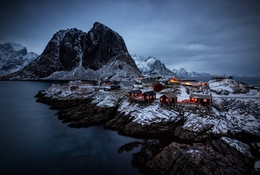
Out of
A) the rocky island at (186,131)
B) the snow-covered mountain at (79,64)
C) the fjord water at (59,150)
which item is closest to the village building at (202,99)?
the rocky island at (186,131)

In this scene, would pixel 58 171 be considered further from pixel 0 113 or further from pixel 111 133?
pixel 0 113

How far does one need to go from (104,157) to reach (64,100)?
128 feet

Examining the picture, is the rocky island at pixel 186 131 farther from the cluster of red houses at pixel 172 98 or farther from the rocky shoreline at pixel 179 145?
the cluster of red houses at pixel 172 98

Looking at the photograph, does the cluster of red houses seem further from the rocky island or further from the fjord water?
the fjord water

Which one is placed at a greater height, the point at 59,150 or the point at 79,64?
the point at 79,64

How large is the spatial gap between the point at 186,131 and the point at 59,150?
26537mm

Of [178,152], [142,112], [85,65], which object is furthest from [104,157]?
[85,65]

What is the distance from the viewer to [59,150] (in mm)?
23391

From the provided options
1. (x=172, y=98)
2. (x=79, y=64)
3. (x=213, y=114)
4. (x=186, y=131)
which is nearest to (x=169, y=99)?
(x=172, y=98)

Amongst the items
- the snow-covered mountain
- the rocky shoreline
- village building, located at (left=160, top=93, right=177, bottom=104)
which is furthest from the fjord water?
the snow-covered mountain

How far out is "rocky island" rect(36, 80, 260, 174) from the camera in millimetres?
17216

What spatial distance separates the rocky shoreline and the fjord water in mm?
2348

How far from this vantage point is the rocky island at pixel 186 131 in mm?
17216

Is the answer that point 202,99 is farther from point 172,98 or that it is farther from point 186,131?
point 186,131
